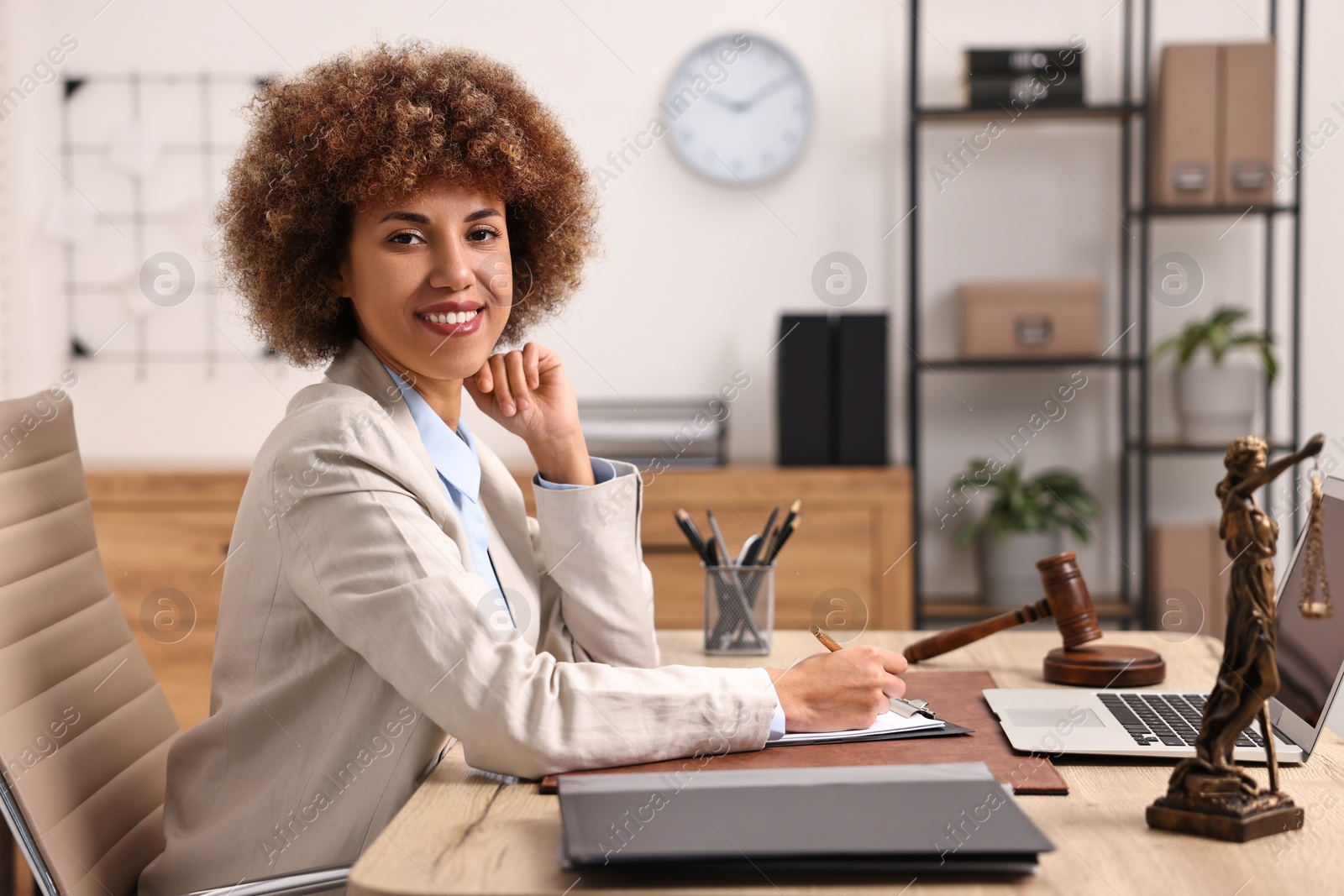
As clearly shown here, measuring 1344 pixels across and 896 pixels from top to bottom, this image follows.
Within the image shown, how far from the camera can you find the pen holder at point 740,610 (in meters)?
1.48

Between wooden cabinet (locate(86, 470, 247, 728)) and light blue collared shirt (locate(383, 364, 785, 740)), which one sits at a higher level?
light blue collared shirt (locate(383, 364, 785, 740))

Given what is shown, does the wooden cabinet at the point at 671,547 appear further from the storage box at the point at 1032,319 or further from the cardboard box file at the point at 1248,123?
the cardboard box file at the point at 1248,123

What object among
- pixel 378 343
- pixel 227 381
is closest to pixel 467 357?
pixel 378 343

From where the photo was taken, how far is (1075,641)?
4.25 ft

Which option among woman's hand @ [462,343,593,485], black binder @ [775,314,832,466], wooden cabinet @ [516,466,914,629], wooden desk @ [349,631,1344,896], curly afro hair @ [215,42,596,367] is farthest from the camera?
black binder @ [775,314,832,466]

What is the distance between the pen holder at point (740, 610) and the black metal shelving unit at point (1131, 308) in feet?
4.54

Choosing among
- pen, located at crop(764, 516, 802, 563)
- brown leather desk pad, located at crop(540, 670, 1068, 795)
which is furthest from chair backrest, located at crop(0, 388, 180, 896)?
pen, located at crop(764, 516, 802, 563)

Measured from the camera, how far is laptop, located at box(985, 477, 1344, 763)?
0.97m

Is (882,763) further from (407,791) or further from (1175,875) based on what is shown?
(407,791)

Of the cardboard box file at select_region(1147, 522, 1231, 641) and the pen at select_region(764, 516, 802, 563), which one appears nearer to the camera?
the pen at select_region(764, 516, 802, 563)

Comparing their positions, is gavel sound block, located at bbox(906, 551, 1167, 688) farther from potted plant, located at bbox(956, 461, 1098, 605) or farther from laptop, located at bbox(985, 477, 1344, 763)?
potted plant, located at bbox(956, 461, 1098, 605)

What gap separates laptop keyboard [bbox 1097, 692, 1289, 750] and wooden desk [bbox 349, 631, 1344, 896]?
41mm

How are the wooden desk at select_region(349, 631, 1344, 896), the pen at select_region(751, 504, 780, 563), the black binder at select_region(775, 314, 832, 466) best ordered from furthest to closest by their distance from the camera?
the black binder at select_region(775, 314, 832, 466)
the pen at select_region(751, 504, 780, 563)
the wooden desk at select_region(349, 631, 1344, 896)

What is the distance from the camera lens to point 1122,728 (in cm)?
104
